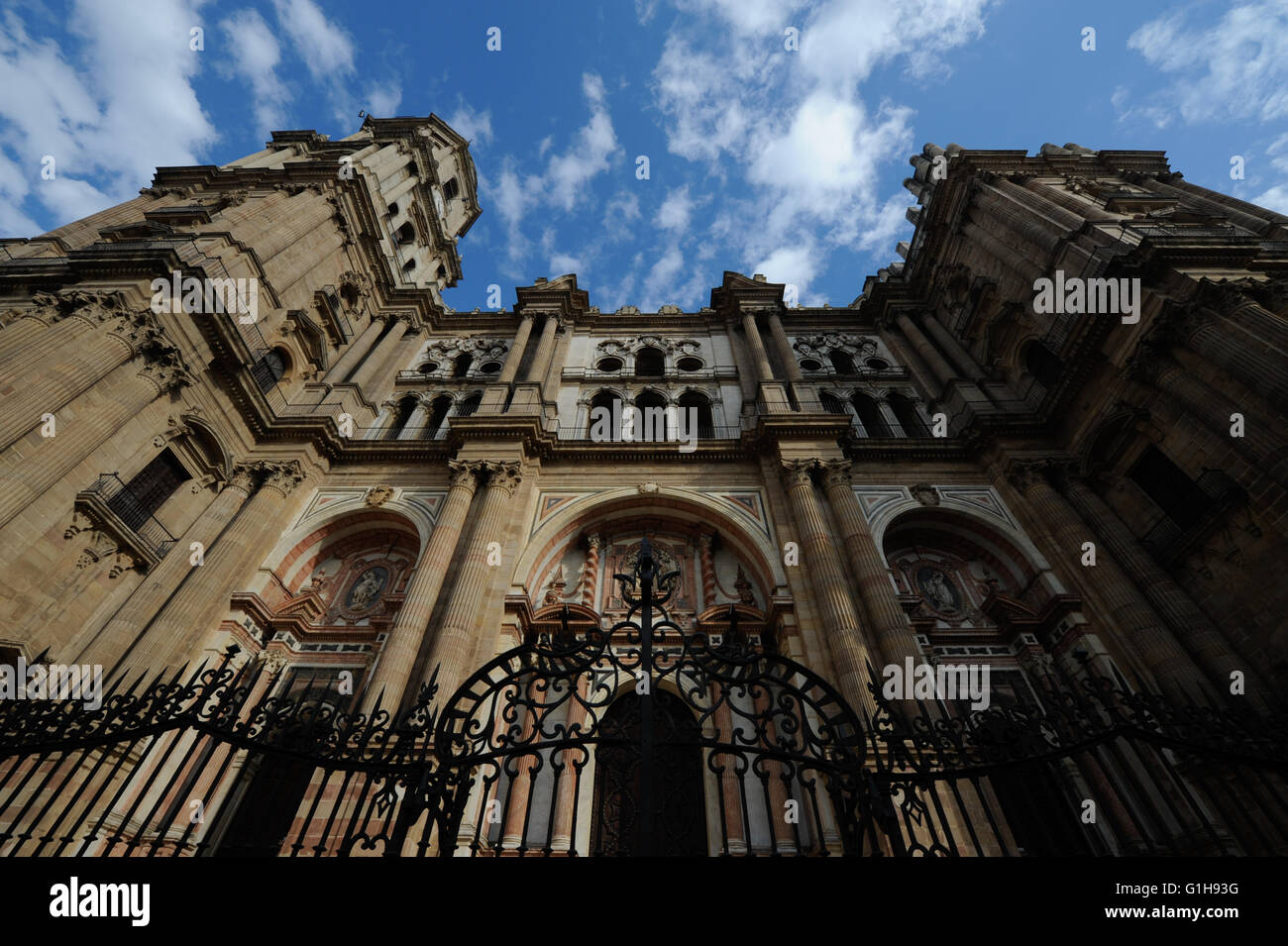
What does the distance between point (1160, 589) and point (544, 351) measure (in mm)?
17537

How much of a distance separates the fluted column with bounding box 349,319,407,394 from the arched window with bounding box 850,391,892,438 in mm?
16106

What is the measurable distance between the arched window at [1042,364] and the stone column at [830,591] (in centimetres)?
735

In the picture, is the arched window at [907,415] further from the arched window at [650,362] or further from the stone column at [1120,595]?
the arched window at [650,362]

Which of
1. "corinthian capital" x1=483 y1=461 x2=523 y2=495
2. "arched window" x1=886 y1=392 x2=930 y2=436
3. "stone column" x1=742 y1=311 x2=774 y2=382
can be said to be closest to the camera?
"corinthian capital" x1=483 y1=461 x2=523 y2=495

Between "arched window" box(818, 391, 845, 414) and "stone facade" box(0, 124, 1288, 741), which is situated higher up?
"arched window" box(818, 391, 845, 414)

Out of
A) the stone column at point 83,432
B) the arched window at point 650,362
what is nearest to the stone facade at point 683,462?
the stone column at point 83,432

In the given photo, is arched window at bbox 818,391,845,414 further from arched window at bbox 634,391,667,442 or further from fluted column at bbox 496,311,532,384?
fluted column at bbox 496,311,532,384

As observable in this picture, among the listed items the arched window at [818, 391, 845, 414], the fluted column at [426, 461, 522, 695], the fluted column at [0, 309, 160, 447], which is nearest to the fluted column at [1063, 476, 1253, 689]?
the arched window at [818, 391, 845, 414]

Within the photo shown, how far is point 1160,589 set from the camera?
12180 millimetres

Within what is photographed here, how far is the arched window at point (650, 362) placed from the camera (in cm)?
2306

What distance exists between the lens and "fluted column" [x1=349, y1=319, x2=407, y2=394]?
2038 cm

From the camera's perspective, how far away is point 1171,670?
10.8m

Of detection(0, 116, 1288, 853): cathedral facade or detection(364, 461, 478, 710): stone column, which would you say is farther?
detection(0, 116, 1288, 853): cathedral facade
